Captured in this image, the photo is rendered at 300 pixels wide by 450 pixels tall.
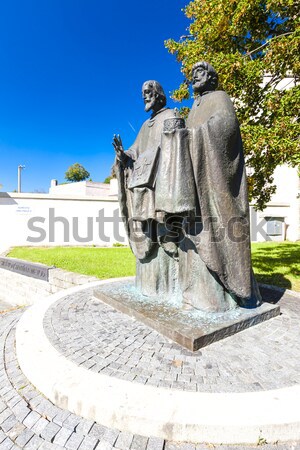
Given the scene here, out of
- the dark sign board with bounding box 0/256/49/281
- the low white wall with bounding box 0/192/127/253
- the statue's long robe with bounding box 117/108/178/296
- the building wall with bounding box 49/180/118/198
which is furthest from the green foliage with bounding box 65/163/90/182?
the statue's long robe with bounding box 117/108/178/296

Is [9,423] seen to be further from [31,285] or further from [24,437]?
[31,285]

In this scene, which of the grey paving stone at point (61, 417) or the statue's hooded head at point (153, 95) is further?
the statue's hooded head at point (153, 95)

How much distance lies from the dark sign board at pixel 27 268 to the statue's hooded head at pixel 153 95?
199 inches

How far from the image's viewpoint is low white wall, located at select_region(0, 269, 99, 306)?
6.09m

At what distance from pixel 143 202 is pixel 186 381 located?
193 cm

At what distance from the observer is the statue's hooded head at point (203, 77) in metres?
3.03

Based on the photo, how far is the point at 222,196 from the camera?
9.01ft

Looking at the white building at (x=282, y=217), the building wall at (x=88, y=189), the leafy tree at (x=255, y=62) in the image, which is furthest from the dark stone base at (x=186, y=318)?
the building wall at (x=88, y=189)

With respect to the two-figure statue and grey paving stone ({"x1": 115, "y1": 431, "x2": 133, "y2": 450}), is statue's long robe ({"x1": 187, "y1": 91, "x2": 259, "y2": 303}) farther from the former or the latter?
grey paving stone ({"x1": 115, "y1": 431, "x2": 133, "y2": 450})

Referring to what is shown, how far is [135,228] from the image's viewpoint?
3.57 metres

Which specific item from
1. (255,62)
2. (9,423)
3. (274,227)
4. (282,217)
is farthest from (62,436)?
(282,217)

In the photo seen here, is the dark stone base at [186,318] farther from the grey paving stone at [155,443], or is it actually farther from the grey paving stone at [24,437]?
the grey paving stone at [24,437]

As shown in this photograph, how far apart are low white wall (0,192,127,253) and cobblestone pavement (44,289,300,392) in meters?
12.8

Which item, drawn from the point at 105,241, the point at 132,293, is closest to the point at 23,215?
the point at 105,241
